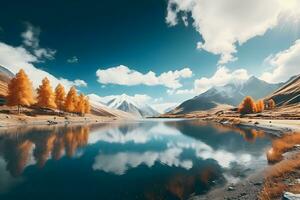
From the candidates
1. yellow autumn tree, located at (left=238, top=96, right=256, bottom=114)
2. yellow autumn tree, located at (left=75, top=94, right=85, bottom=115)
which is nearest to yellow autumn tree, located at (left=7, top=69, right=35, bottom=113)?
→ yellow autumn tree, located at (left=75, top=94, right=85, bottom=115)

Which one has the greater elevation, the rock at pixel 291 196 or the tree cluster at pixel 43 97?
the tree cluster at pixel 43 97

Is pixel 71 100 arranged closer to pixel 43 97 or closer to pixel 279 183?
pixel 43 97

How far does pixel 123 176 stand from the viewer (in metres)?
21.6

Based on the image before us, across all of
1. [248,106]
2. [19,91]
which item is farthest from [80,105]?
[248,106]

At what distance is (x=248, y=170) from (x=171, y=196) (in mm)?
10670

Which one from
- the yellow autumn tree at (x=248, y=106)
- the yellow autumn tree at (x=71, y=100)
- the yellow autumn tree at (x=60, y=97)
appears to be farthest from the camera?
the yellow autumn tree at (x=248, y=106)

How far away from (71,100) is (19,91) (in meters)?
34.5

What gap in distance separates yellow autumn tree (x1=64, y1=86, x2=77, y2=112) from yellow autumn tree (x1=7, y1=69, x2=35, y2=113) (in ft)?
95.1

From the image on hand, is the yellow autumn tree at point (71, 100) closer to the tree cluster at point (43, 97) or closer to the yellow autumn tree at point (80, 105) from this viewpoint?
the tree cluster at point (43, 97)

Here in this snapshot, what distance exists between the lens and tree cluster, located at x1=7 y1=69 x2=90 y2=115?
277 ft

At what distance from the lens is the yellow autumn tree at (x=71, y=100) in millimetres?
116744

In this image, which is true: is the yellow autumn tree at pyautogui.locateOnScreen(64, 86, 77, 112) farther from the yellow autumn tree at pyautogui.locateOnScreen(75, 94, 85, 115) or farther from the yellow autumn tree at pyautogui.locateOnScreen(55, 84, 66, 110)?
the yellow autumn tree at pyautogui.locateOnScreen(75, 94, 85, 115)

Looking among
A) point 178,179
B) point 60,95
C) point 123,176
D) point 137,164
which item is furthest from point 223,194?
point 60,95

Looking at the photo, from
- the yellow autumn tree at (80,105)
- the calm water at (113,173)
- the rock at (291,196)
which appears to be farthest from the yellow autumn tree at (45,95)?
the rock at (291,196)
